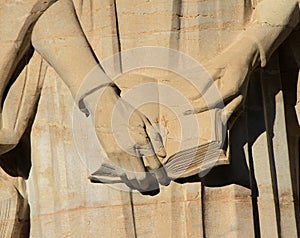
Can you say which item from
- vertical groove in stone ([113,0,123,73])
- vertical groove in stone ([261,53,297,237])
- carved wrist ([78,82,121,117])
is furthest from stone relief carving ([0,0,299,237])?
vertical groove in stone ([261,53,297,237])

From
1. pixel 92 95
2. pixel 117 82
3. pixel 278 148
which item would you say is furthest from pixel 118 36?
pixel 278 148

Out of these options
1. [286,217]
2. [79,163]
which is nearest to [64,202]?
[79,163]

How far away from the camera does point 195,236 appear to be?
1070cm

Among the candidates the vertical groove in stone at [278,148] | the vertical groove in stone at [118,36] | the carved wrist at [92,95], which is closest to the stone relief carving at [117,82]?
the carved wrist at [92,95]

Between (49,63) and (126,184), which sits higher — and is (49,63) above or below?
above

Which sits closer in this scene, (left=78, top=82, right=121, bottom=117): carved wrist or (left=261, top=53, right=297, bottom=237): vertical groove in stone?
(left=78, top=82, right=121, bottom=117): carved wrist

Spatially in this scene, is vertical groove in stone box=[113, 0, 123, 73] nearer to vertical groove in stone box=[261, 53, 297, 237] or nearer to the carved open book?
the carved open book

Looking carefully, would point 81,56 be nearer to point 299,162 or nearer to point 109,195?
point 109,195

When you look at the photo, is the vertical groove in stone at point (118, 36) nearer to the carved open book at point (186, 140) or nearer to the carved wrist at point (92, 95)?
the carved wrist at point (92, 95)

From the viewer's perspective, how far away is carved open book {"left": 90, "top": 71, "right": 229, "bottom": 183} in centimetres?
1053

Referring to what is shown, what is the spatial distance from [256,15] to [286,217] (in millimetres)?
1074

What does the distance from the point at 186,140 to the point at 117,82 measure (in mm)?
551

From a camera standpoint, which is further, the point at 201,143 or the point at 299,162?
the point at 299,162

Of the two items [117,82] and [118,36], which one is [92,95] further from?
[118,36]
